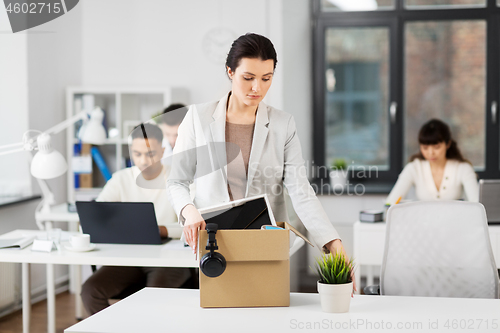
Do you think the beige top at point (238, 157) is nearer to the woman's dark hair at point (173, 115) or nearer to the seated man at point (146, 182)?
the seated man at point (146, 182)

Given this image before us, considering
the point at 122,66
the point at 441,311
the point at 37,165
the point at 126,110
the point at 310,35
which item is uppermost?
the point at 310,35

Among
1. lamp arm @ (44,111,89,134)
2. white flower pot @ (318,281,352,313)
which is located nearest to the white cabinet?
lamp arm @ (44,111,89,134)

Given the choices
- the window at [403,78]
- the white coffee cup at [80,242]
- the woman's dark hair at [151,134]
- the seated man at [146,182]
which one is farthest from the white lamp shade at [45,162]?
the window at [403,78]

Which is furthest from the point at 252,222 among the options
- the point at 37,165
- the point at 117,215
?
the point at 37,165

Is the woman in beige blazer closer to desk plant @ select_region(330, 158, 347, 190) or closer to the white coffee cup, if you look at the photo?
the white coffee cup

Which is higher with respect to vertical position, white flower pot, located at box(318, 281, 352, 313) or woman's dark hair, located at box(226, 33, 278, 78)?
woman's dark hair, located at box(226, 33, 278, 78)

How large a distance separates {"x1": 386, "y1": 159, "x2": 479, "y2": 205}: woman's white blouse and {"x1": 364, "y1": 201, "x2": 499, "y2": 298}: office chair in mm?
1553

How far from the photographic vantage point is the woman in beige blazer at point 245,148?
1665 mm

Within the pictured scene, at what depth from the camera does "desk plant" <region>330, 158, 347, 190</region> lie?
4.11 metres

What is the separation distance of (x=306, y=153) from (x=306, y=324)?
9.88 ft

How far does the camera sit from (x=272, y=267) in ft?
4.52

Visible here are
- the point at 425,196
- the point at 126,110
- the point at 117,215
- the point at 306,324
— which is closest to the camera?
the point at 306,324

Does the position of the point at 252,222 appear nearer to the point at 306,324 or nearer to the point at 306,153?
the point at 306,324

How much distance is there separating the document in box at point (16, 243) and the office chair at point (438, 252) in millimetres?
1460
